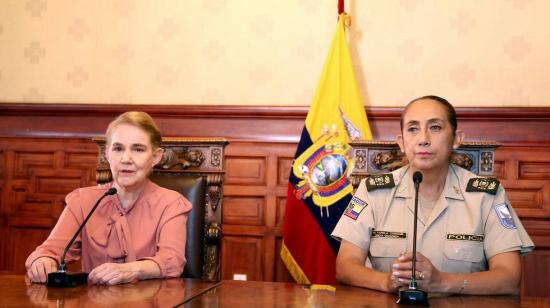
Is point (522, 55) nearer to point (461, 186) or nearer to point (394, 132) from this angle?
point (394, 132)

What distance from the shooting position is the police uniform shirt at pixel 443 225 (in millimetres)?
2061

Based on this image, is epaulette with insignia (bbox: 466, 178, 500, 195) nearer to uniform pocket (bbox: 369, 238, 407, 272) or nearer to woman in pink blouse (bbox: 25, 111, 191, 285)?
uniform pocket (bbox: 369, 238, 407, 272)

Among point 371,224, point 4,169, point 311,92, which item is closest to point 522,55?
point 311,92

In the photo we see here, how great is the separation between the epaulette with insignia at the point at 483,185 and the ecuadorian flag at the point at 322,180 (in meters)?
1.10

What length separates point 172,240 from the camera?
7.04 feet

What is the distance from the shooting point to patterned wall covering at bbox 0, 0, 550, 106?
353 centimetres

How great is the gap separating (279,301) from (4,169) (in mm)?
2990

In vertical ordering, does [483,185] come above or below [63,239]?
above

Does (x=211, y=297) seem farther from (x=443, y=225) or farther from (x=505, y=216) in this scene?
(x=505, y=216)

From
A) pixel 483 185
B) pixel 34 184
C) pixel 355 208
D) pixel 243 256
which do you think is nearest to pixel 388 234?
pixel 355 208

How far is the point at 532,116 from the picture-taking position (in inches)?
135

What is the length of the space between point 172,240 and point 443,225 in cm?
95

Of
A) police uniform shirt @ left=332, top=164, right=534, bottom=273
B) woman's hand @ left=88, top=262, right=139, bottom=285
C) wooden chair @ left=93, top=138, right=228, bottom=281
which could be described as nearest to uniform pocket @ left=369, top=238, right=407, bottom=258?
police uniform shirt @ left=332, top=164, right=534, bottom=273

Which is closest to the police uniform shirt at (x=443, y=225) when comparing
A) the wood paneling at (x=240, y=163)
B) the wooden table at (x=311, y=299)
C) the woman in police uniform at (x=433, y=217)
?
the woman in police uniform at (x=433, y=217)
